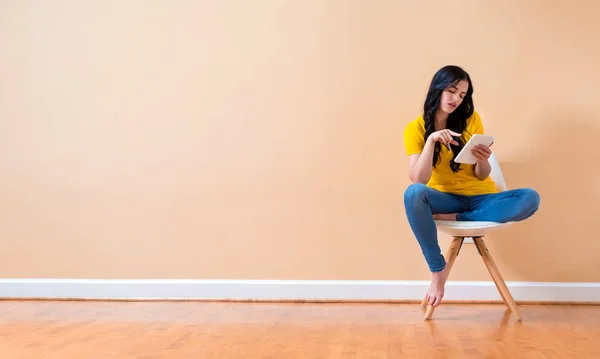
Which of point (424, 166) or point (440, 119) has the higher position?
point (440, 119)

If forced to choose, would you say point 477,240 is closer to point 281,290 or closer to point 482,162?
point 482,162

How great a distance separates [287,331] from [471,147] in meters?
1.03

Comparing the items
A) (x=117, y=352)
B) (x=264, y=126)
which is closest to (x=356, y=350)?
(x=117, y=352)

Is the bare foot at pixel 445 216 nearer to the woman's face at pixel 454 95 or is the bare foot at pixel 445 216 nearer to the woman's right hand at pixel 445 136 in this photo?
the woman's right hand at pixel 445 136

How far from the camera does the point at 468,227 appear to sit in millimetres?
2605

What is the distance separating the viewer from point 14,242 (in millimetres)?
3391

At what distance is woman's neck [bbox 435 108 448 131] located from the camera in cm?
288

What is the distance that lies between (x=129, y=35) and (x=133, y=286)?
1271mm

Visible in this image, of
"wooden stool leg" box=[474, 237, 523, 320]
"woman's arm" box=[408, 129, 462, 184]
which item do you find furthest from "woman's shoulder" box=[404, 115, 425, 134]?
"wooden stool leg" box=[474, 237, 523, 320]

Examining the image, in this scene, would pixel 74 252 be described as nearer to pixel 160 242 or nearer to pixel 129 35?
pixel 160 242

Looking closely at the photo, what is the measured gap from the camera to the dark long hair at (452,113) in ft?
9.09

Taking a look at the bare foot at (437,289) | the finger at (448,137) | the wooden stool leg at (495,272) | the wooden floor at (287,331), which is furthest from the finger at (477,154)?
the wooden floor at (287,331)

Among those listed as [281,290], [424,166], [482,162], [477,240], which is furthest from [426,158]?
[281,290]

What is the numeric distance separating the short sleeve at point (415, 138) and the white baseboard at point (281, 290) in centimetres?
69
